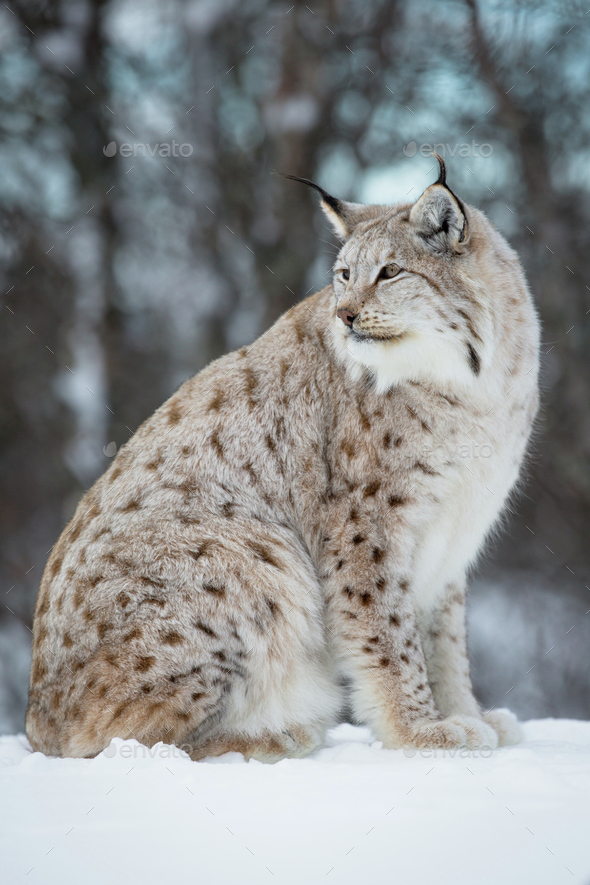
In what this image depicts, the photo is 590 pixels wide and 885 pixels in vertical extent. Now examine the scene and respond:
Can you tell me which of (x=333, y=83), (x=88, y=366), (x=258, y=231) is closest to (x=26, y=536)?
(x=88, y=366)

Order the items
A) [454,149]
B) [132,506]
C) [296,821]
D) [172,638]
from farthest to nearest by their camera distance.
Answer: [454,149], [132,506], [172,638], [296,821]

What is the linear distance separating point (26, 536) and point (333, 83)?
19.3 feet

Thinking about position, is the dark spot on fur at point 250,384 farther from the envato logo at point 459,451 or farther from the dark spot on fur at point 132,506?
the envato logo at point 459,451

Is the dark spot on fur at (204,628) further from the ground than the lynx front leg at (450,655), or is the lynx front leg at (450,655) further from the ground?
the dark spot on fur at (204,628)

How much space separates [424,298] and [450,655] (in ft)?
5.65

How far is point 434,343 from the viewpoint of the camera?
361 centimetres

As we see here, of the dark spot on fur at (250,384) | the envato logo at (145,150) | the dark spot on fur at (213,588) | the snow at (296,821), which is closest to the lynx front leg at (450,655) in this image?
the snow at (296,821)

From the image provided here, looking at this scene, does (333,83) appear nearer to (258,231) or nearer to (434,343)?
(258,231)

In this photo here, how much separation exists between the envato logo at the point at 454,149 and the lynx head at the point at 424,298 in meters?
4.06

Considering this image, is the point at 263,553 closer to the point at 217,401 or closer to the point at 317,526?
the point at 317,526

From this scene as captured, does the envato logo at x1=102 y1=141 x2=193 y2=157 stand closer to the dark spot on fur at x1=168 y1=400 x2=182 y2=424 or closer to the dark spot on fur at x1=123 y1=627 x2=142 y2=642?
the dark spot on fur at x1=168 y1=400 x2=182 y2=424

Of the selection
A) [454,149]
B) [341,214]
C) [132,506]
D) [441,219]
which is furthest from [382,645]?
[454,149]

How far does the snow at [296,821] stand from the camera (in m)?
2.01

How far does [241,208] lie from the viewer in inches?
360
